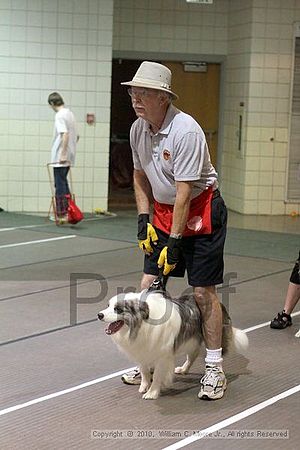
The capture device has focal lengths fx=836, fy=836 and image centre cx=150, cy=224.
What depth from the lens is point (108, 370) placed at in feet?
17.0

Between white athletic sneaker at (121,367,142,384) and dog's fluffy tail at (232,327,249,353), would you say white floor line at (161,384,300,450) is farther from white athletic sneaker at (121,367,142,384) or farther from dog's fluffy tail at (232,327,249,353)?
white athletic sneaker at (121,367,142,384)

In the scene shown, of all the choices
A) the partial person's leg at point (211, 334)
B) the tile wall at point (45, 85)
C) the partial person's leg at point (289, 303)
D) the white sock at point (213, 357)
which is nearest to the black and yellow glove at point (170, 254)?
the partial person's leg at point (211, 334)

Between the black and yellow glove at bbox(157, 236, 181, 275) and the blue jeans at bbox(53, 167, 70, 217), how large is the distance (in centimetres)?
667

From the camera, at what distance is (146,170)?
477 cm

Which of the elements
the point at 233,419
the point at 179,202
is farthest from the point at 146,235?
the point at 233,419

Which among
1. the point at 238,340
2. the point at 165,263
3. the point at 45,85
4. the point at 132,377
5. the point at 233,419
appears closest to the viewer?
the point at 233,419

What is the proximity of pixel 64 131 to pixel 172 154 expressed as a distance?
661cm

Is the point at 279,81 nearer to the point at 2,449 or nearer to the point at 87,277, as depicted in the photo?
the point at 87,277

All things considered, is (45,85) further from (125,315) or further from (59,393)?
(125,315)

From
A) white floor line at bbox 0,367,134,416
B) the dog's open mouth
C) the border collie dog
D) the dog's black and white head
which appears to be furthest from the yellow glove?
white floor line at bbox 0,367,134,416

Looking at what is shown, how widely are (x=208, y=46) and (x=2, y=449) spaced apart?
34.5 feet

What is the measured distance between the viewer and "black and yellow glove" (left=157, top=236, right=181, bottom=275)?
4535 millimetres

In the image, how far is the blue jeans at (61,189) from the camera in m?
11.2

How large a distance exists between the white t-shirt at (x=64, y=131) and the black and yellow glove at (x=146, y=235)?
635cm
